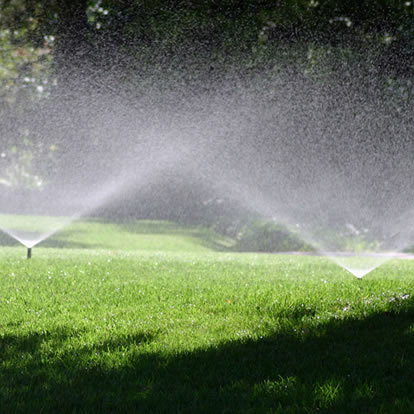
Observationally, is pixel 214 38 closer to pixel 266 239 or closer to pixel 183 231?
pixel 183 231

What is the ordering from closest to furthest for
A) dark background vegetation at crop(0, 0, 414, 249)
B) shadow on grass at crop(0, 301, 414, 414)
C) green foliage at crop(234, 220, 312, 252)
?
shadow on grass at crop(0, 301, 414, 414), green foliage at crop(234, 220, 312, 252), dark background vegetation at crop(0, 0, 414, 249)

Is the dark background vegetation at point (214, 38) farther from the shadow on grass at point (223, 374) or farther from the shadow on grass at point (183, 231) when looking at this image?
the shadow on grass at point (223, 374)

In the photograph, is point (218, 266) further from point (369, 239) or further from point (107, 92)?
point (107, 92)

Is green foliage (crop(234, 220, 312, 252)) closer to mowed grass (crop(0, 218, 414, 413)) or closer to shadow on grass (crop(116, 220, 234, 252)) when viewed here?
shadow on grass (crop(116, 220, 234, 252))

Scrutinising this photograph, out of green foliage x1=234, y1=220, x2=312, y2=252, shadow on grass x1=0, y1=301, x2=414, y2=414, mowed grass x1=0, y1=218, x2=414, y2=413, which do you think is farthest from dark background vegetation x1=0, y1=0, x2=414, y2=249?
shadow on grass x1=0, y1=301, x2=414, y2=414

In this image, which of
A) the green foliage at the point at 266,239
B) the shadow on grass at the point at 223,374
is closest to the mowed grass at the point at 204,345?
the shadow on grass at the point at 223,374

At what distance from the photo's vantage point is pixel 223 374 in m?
3.60

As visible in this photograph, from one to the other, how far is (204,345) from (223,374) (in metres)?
0.59

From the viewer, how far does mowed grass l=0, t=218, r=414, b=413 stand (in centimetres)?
319

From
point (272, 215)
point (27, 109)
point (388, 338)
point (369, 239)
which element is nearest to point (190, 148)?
point (272, 215)

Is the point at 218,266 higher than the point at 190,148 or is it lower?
lower

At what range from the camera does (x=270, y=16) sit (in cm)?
1762

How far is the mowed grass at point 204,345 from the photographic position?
319 centimetres

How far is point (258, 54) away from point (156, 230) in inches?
271
